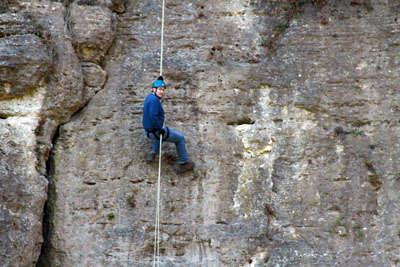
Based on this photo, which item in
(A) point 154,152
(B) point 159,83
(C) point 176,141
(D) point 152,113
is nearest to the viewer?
(D) point 152,113

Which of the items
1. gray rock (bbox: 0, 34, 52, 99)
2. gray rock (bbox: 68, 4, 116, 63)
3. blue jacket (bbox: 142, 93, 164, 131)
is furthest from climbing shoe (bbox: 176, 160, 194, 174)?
gray rock (bbox: 0, 34, 52, 99)

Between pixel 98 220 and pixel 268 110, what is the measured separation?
327 centimetres

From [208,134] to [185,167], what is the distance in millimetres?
701

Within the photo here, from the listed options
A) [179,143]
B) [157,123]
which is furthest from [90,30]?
[179,143]

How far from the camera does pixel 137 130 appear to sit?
32.9 feet

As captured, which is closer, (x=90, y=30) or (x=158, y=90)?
(x=158, y=90)

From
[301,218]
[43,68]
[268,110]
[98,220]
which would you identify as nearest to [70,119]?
[43,68]

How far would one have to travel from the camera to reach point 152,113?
9.27 meters

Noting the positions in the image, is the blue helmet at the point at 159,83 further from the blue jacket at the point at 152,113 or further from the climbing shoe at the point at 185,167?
the climbing shoe at the point at 185,167

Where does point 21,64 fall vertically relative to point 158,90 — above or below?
above

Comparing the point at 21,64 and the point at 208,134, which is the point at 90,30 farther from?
the point at 208,134

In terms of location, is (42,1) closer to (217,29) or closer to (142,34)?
(142,34)

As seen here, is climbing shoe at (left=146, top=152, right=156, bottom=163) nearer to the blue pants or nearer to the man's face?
the blue pants

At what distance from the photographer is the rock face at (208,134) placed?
9.49 meters
